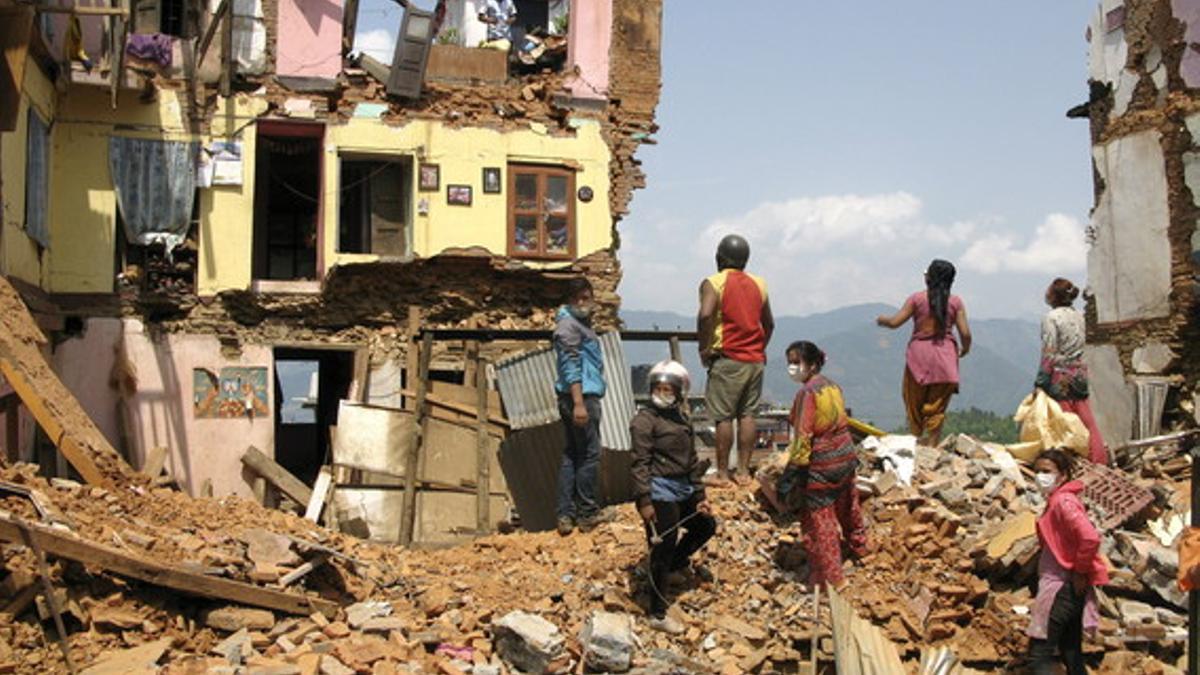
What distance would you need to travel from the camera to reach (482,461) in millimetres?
13711

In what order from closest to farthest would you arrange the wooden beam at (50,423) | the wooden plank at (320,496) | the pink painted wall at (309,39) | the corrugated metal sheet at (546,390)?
the wooden beam at (50,423) < the corrugated metal sheet at (546,390) < the wooden plank at (320,496) < the pink painted wall at (309,39)

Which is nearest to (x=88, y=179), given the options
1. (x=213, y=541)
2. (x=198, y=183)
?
(x=198, y=183)

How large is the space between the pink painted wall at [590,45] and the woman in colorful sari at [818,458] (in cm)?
1129

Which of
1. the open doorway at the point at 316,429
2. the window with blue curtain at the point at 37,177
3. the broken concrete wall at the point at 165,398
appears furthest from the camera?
the open doorway at the point at 316,429

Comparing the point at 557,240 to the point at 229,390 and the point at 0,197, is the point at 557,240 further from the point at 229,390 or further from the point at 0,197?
the point at 0,197

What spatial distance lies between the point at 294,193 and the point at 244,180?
240 centimetres

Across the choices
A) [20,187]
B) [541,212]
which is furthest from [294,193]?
[20,187]

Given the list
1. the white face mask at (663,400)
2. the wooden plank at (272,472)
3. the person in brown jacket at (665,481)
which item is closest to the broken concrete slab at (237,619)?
the person in brown jacket at (665,481)

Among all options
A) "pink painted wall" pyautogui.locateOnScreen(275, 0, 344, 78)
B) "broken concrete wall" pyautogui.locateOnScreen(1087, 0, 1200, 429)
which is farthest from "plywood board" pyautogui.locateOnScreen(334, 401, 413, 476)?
"broken concrete wall" pyautogui.locateOnScreen(1087, 0, 1200, 429)

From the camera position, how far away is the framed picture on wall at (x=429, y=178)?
18859 mm

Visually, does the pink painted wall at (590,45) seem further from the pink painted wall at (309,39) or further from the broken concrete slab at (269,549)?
the broken concrete slab at (269,549)

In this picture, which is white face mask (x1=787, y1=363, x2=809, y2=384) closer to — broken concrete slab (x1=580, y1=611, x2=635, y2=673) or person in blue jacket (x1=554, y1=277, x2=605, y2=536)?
broken concrete slab (x1=580, y1=611, x2=635, y2=673)

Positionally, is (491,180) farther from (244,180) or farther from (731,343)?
(731,343)

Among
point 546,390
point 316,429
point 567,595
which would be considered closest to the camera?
point 567,595
